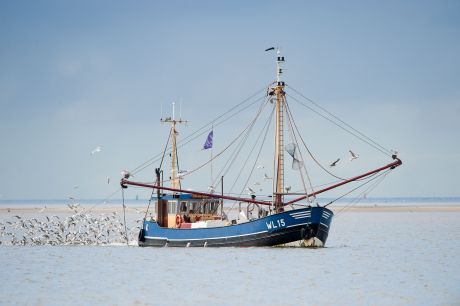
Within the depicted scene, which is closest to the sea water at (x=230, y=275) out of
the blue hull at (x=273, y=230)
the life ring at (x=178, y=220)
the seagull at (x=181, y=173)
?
the blue hull at (x=273, y=230)

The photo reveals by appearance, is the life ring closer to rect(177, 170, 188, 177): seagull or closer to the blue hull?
the blue hull

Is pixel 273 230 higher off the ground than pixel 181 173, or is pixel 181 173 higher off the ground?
pixel 181 173

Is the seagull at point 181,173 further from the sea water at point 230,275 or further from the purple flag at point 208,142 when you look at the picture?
the sea water at point 230,275

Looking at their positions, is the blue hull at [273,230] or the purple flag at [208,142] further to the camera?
the purple flag at [208,142]

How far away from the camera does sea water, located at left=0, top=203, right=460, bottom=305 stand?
3262 centimetres

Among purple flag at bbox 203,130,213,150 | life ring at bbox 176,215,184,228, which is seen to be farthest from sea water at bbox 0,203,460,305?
purple flag at bbox 203,130,213,150

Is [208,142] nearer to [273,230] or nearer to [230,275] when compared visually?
[273,230]

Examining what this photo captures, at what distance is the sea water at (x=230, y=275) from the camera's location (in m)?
32.6

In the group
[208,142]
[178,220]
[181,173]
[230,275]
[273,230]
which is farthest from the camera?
[181,173]

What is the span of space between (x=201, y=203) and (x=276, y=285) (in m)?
18.9

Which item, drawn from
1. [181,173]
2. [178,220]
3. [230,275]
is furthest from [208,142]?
[230,275]

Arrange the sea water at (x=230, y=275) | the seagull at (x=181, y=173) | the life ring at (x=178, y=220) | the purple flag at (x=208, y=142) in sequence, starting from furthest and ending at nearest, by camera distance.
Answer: the seagull at (x=181, y=173) → the purple flag at (x=208, y=142) → the life ring at (x=178, y=220) → the sea water at (x=230, y=275)

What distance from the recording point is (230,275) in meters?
40.0

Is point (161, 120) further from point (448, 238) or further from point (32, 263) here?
point (448, 238)
